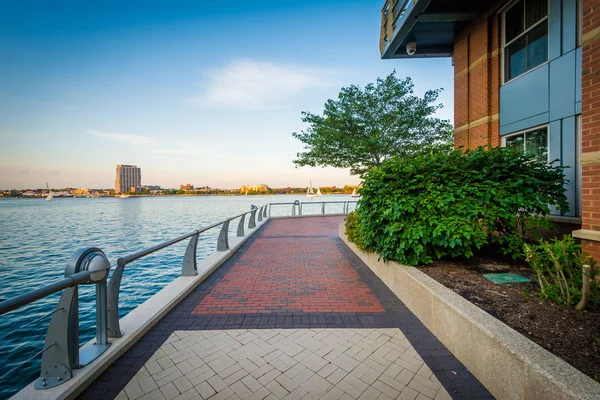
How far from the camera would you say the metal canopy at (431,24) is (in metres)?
7.36

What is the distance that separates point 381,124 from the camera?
10.8m

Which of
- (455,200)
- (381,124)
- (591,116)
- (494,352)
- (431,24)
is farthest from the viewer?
(381,124)

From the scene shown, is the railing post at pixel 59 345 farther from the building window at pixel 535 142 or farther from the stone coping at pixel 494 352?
the building window at pixel 535 142

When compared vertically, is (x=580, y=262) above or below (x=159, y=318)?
above

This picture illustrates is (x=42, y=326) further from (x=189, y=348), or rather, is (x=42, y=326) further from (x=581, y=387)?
(x=581, y=387)

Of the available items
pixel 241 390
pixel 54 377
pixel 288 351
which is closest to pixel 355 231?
pixel 288 351

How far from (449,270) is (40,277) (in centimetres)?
1261

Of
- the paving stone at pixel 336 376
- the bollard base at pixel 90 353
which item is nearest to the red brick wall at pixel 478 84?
the paving stone at pixel 336 376

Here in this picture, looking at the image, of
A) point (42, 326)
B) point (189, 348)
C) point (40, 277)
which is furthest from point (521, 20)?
point (40, 277)

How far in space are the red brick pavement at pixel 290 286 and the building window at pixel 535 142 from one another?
4.44m

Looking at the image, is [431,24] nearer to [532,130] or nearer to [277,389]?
[532,130]

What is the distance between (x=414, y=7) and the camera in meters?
6.85

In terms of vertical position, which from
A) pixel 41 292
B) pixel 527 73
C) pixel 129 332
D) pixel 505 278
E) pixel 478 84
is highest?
pixel 478 84

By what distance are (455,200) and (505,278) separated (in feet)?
4.39
